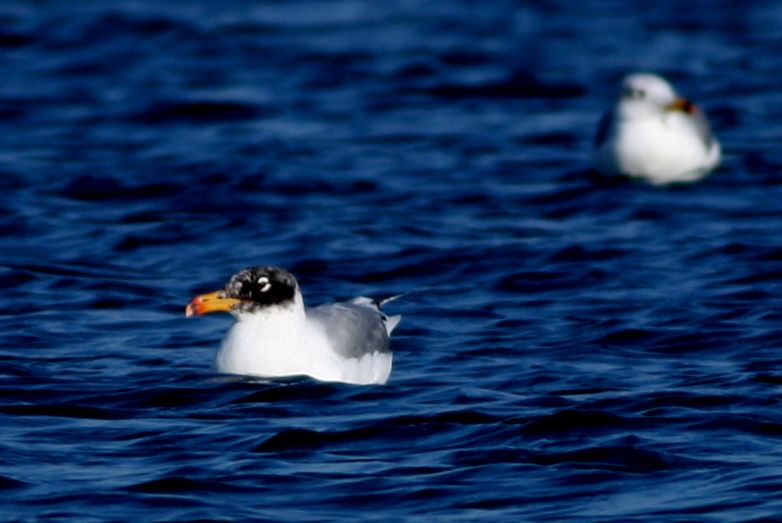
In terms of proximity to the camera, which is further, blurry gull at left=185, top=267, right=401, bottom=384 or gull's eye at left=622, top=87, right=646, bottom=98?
gull's eye at left=622, top=87, right=646, bottom=98

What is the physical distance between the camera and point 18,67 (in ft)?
81.4

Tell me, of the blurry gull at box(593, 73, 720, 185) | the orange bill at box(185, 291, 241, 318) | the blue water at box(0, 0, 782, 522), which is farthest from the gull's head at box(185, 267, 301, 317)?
the blurry gull at box(593, 73, 720, 185)

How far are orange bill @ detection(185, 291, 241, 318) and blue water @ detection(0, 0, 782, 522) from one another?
0.45 meters

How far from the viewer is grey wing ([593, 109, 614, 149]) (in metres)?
19.1

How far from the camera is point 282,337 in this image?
448 inches

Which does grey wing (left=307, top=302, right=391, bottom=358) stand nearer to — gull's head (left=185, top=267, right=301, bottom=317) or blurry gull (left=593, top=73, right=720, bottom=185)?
gull's head (left=185, top=267, right=301, bottom=317)

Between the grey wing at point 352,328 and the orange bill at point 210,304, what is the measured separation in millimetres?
598

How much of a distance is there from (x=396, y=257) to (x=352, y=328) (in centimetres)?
400

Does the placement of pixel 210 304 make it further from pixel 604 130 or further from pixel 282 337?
pixel 604 130

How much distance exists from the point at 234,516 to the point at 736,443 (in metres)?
2.83

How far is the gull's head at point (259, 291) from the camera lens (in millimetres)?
11445

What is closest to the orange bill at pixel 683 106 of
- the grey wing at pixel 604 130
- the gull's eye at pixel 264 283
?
the grey wing at pixel 604 130

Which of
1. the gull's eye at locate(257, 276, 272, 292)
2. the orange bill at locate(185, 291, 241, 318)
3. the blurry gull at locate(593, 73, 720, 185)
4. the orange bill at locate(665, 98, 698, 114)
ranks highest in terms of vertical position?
the orange bill at locate(665, 98, 698, 114)

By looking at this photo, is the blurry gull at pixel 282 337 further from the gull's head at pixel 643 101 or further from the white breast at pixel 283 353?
the gull's head at pixel 643 101
